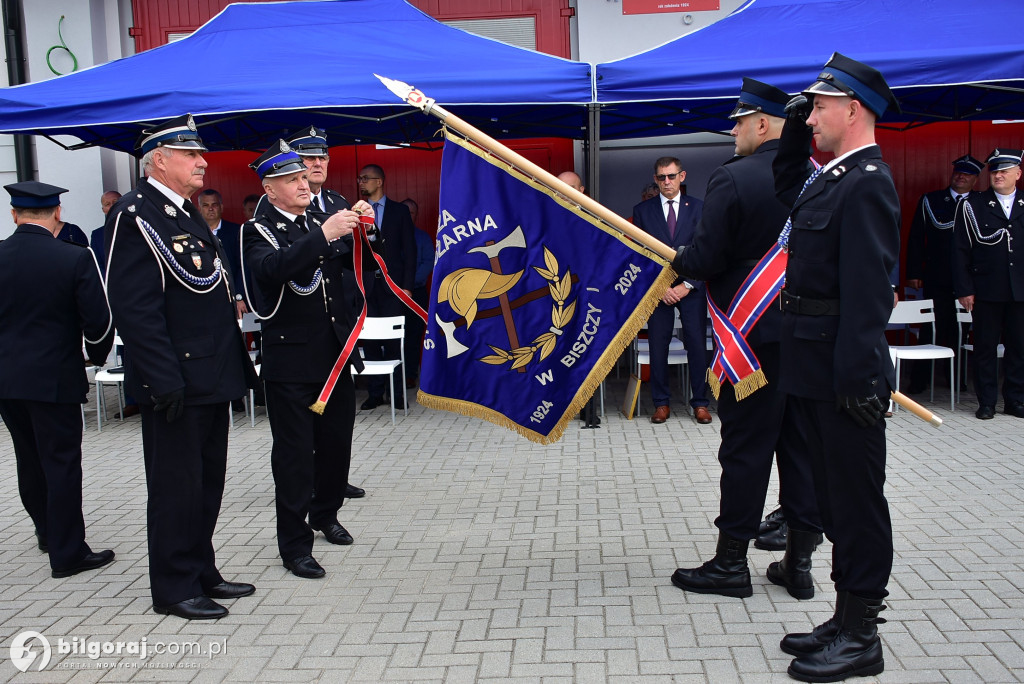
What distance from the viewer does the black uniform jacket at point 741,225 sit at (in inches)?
143

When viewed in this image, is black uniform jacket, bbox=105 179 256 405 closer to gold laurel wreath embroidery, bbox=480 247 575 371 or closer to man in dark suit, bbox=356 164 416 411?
gold laurel wreath embroidery, bbox=480 247 575 371

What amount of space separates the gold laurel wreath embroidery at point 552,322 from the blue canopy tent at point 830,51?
3.42 metres

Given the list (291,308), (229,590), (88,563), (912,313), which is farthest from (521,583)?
(912,313)

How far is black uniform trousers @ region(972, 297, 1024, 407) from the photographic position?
295 inches

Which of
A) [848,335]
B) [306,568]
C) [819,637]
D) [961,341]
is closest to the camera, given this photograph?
[848,335]

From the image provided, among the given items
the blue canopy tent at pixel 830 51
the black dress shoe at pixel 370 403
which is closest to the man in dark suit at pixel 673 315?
the blue canopy tent at pixel 830 51

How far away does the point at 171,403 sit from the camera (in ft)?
11.9

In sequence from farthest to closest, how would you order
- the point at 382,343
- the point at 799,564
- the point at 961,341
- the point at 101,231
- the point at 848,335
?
1. the point at 101,231
2. the point at 382,343
3. the point at 961,341
4. the point at 799,564
5. the point at 848,335

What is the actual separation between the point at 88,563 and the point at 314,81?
14.0 feet

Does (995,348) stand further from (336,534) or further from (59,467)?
(59,467)

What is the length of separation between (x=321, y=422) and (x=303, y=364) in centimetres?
42

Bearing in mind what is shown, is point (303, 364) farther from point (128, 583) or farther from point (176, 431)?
point (128, 583)

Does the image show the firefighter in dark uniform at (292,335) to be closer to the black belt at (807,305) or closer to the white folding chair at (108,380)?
the black belt at (807,305)

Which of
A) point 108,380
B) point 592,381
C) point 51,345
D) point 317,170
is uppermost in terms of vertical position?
point 317,170
